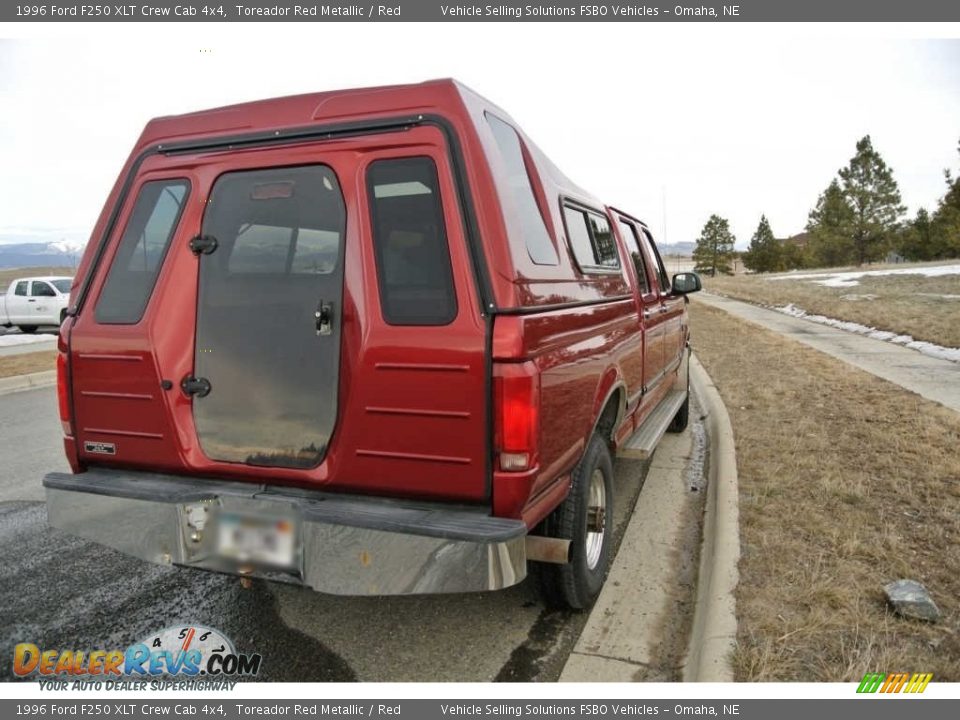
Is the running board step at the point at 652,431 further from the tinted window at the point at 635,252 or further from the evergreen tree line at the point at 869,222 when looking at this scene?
the evergreen tree line at the point at 869,222

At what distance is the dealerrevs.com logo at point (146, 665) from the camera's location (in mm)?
2680

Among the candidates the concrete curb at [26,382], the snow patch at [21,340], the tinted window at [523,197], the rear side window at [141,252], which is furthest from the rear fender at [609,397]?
the snow patch at [21,340]

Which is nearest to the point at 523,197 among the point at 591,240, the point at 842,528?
the point at 591,240

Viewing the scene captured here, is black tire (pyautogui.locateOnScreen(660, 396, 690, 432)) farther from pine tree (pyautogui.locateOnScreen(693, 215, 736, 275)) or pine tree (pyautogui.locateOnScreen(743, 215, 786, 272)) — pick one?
pine tree (pyautogui.locateOnScreen(693, 215, 736, 275))

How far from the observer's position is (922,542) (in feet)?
12.0

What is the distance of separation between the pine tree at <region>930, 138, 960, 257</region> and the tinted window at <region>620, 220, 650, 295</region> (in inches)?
1537

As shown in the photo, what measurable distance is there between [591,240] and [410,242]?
1568 mm

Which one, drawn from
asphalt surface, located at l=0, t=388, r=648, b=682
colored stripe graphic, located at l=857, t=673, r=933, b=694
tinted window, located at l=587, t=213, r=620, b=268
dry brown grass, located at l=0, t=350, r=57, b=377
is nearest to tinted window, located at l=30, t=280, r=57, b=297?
dry brown grass, located at l=0, t=350, r=57, b=377

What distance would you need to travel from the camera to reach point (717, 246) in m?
87.9

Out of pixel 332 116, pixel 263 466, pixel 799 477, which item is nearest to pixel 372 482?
pixel 263 466

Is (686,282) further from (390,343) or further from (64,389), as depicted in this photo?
(64,389)

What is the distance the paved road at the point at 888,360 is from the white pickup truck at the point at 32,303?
60.8 ft

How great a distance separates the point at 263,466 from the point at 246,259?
91 centimetres

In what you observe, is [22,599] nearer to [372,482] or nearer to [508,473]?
[372,482]
